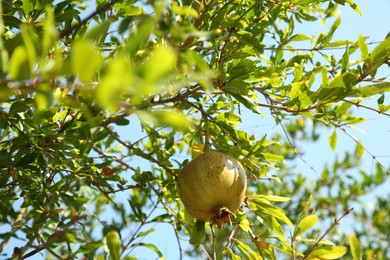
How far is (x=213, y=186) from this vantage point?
57.7 inches

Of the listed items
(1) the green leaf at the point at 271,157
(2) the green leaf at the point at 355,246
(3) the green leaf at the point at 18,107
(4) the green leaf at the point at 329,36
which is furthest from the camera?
(4) the green leaf at the point at 329,36

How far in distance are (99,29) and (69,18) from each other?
3.37 ft

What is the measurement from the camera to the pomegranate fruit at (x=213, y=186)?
4.82 ft

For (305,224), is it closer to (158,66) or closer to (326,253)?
(326,253)

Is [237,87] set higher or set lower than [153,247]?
higher

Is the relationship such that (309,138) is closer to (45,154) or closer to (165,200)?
(165,200)

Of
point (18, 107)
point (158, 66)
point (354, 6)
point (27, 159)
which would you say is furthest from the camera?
point (354, 6)

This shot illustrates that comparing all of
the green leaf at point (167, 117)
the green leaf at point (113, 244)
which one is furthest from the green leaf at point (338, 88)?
the green leaf at point (167, 117)

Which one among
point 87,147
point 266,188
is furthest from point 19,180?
point 266,188

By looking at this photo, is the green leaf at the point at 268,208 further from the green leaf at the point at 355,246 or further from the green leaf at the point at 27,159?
the green leaf at the point at 27,159

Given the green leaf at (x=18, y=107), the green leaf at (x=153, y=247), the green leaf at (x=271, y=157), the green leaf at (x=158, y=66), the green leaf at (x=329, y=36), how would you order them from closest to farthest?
the green leaf at (x=158, y=66), the green leaf at (x=18, y=107), the green leaf at (x=271, y=157), the green leaf at (x=153, y=247), the green leaf at (x=329, y=36)

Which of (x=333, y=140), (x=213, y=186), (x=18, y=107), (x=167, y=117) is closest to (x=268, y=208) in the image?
(x=213, y=186)

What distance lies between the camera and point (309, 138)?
15.3 ft

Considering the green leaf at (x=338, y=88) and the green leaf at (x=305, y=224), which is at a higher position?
the green leaf at (x=338, y=88)
